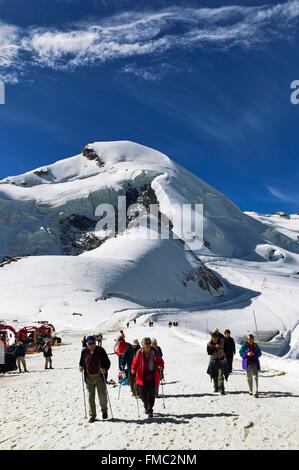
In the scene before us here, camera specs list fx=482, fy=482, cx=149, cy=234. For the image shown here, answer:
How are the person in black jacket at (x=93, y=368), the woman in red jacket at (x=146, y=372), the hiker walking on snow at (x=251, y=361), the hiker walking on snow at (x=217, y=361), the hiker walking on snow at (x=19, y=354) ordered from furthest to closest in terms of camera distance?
1. the hiker walking on snow at (x=19, y=354)
2. the hiker walking on snow at (x=217, y=361)
3. the hiker walking on snow at (x=251, y=361)
4. the woman in red jacket at (x=146, y=372)
5. the person in black jacket at (x=93, y=368)

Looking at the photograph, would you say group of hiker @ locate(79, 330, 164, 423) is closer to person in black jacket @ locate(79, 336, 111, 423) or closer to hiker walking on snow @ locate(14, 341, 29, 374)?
person in black jacket @ locate(79, 336, 111, 423)

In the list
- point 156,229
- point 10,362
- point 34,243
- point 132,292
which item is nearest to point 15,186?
point 34,243

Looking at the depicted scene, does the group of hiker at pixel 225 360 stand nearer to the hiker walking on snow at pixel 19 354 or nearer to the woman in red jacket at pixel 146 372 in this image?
the woman in red jacket at pixel 146 372

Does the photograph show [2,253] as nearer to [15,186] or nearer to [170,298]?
[15,186]

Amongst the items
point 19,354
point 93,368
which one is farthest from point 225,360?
point 19,354

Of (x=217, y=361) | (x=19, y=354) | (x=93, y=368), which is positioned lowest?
(x=19, y=354)

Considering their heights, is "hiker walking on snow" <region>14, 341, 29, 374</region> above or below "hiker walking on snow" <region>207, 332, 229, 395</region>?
below

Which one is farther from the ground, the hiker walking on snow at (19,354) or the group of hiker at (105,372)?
the group of hiker at (105,372)

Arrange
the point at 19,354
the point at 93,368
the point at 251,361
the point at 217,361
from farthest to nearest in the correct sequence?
the point at 19,354 → the point at 217,361 → the point at 251,361 → the point at 93,368

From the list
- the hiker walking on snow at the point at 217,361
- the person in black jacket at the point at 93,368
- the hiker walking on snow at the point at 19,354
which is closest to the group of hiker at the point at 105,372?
the person in black jacket at the point at 93,368

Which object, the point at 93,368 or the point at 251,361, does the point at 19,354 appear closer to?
the point at 251,361

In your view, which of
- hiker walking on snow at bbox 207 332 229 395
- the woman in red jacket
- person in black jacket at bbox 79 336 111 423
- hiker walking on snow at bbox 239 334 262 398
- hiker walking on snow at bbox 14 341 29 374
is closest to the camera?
person in black jacket at bbox 79 336 111 423

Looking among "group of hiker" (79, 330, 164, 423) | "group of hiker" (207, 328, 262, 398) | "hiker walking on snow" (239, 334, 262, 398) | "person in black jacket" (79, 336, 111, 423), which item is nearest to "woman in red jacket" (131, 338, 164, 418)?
"group of hiker" (79, 330, 164, 423)

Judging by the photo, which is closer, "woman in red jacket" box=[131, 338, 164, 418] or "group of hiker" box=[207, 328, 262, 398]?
"woman in red jacket" box=[131, 338, 164, 418]
